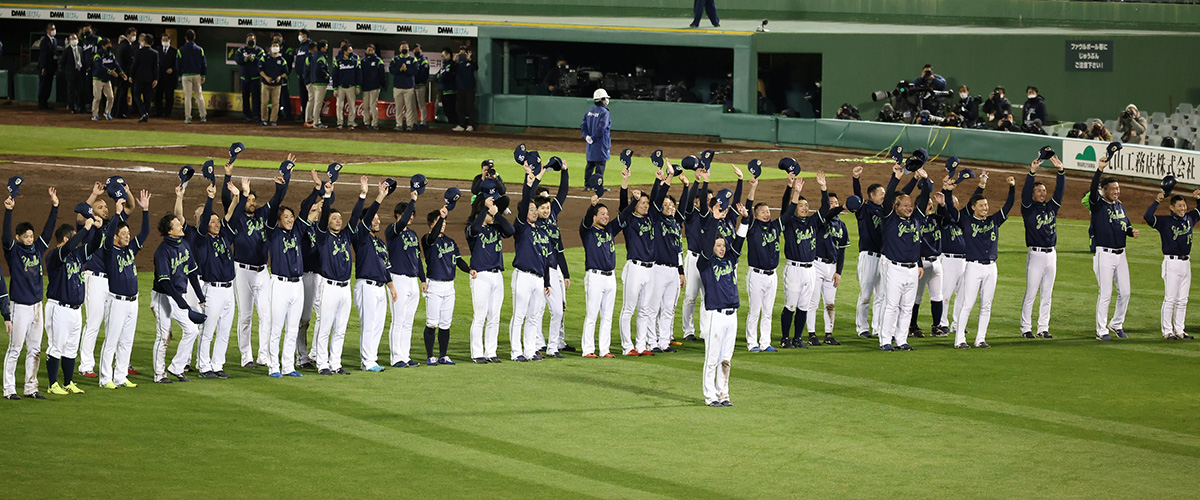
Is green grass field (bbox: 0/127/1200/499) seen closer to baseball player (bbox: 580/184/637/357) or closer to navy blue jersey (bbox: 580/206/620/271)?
baseball player (bbox: 580/184/637/357)

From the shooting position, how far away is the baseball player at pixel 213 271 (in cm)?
1154

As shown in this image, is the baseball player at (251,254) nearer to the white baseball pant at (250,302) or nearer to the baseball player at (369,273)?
the white baseball pant at (250,302)

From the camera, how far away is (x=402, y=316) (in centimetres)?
1226

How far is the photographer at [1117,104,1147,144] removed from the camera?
2675 centimetres

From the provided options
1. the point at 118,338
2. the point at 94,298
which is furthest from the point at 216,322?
the point at 94,298

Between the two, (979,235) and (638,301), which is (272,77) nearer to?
(638,301)

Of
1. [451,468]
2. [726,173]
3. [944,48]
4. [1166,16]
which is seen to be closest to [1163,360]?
[451,468]

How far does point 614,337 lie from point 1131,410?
17.6 feet

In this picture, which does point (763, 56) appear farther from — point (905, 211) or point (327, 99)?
point (905, 211)

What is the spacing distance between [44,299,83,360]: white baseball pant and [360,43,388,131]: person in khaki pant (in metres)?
22.4

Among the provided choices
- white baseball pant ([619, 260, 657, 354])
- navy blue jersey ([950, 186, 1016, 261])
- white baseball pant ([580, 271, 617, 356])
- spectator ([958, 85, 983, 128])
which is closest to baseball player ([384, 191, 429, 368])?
white baseball pant ([580, 271, 617, 356])

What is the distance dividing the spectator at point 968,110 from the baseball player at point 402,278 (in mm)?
19929

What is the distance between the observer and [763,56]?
3303 cm

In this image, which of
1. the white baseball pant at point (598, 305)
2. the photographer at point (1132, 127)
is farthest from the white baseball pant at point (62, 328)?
the photographer at point (1132, 127)
